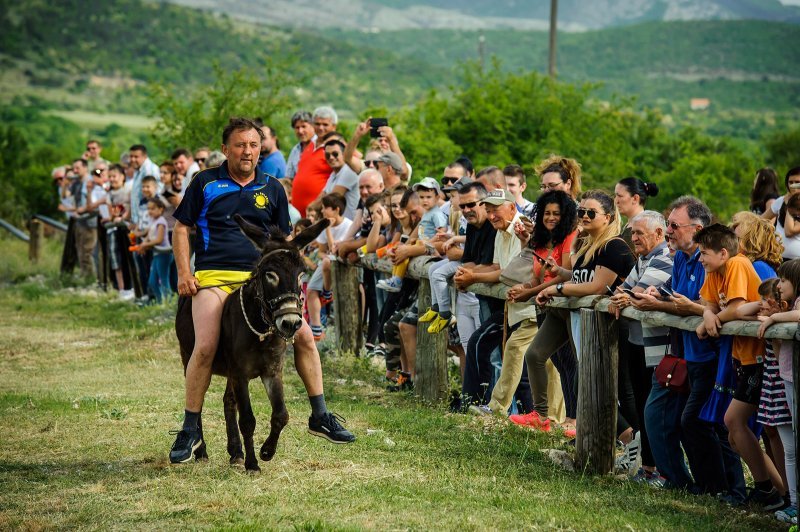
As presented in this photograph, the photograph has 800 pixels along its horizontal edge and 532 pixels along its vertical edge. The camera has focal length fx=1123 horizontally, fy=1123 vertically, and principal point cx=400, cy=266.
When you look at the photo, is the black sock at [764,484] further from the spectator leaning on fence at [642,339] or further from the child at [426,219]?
the child at [426,219]

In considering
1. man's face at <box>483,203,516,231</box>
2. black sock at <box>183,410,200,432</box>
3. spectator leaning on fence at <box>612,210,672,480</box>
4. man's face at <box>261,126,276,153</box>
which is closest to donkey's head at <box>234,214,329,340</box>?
black sock at <box>183,410,200,432</box>

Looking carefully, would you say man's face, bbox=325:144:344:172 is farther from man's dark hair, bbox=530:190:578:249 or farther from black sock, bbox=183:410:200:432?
black sock, bbox=183:410:200:432

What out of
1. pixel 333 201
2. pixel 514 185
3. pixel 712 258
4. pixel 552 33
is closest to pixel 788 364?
pixel 712 258

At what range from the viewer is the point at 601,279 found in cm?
897

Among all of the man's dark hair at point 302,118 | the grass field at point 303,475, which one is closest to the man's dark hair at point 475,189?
the grass field at point 303,475

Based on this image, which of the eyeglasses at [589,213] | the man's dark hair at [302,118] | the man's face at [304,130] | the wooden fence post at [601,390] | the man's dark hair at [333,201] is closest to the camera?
the wooden fence post at [601,390]

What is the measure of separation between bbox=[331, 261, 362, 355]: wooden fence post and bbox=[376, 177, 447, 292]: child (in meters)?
1.52

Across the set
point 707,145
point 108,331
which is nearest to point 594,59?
point 707,145

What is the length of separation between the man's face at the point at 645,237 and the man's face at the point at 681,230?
0.37 meters

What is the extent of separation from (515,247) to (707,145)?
62.5m

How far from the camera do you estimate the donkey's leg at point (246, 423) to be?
8.29 meters

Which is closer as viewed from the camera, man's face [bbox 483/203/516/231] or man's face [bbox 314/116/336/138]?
man's face [bbox 483/203/516/231]

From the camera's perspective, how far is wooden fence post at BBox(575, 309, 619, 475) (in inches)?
323

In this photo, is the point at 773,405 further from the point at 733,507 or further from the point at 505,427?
the point at 505,427
